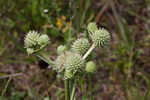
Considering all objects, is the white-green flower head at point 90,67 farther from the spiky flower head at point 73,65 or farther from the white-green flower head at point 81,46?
the white-green flower head at point 81,46

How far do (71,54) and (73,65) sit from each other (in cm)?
15

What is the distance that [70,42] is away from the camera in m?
2.56

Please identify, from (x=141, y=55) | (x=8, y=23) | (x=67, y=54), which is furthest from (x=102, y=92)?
(x=8, y=23)

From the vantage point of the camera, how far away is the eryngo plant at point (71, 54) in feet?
4.56

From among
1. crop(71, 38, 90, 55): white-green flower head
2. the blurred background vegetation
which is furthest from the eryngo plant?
the blurred background vegetation

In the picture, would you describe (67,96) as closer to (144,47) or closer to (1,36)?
(1,36)

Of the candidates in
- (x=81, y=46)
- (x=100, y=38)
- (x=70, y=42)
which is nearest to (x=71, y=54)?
(x=81, y=46)

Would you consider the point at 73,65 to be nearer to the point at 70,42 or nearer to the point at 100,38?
the point at 100,38

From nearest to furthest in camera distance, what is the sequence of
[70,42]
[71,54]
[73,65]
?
1. [73,65]
2. [71,54]
3. [70,42]

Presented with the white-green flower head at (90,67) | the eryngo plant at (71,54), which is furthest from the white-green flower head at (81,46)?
the white-green flower head at (90,67)

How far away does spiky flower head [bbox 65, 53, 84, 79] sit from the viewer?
135 centimetres

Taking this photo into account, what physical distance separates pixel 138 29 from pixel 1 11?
2078 mm

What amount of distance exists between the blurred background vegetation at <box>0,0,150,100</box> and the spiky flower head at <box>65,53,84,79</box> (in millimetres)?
1104

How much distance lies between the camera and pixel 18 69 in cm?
289
